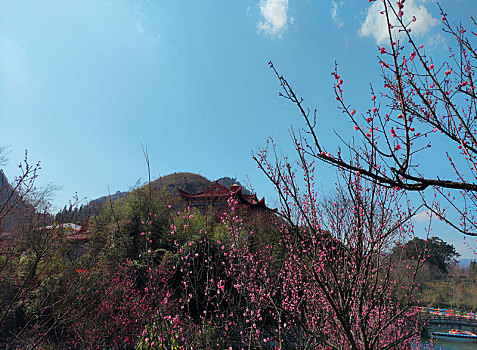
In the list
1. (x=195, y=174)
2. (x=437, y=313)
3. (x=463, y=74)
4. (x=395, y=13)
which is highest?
(x=195, y=174)

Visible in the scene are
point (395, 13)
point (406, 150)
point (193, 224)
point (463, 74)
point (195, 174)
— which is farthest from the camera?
point (195, 174)

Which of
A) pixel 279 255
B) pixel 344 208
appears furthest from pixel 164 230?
pixel 344 208

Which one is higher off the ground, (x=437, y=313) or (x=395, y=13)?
(x=395, y=13)

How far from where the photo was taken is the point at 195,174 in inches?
2157

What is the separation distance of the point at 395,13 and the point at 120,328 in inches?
274

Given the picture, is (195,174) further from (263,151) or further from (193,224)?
(263,151)

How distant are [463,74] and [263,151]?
207 centimetres

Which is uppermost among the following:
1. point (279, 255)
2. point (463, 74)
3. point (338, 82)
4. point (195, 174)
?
point (195, 174)

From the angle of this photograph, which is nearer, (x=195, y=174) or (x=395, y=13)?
(x=395, y=13)

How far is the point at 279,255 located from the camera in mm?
12195

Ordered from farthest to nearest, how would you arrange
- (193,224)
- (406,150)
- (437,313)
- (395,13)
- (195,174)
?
(195,174) → (437,313) → (193,224) → (395,13) → (406,150)

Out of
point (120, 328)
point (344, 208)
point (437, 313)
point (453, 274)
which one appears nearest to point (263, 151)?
point (344, 208)

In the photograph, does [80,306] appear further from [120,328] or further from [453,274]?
[453,274]

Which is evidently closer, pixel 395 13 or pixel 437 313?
pixel 395 13
